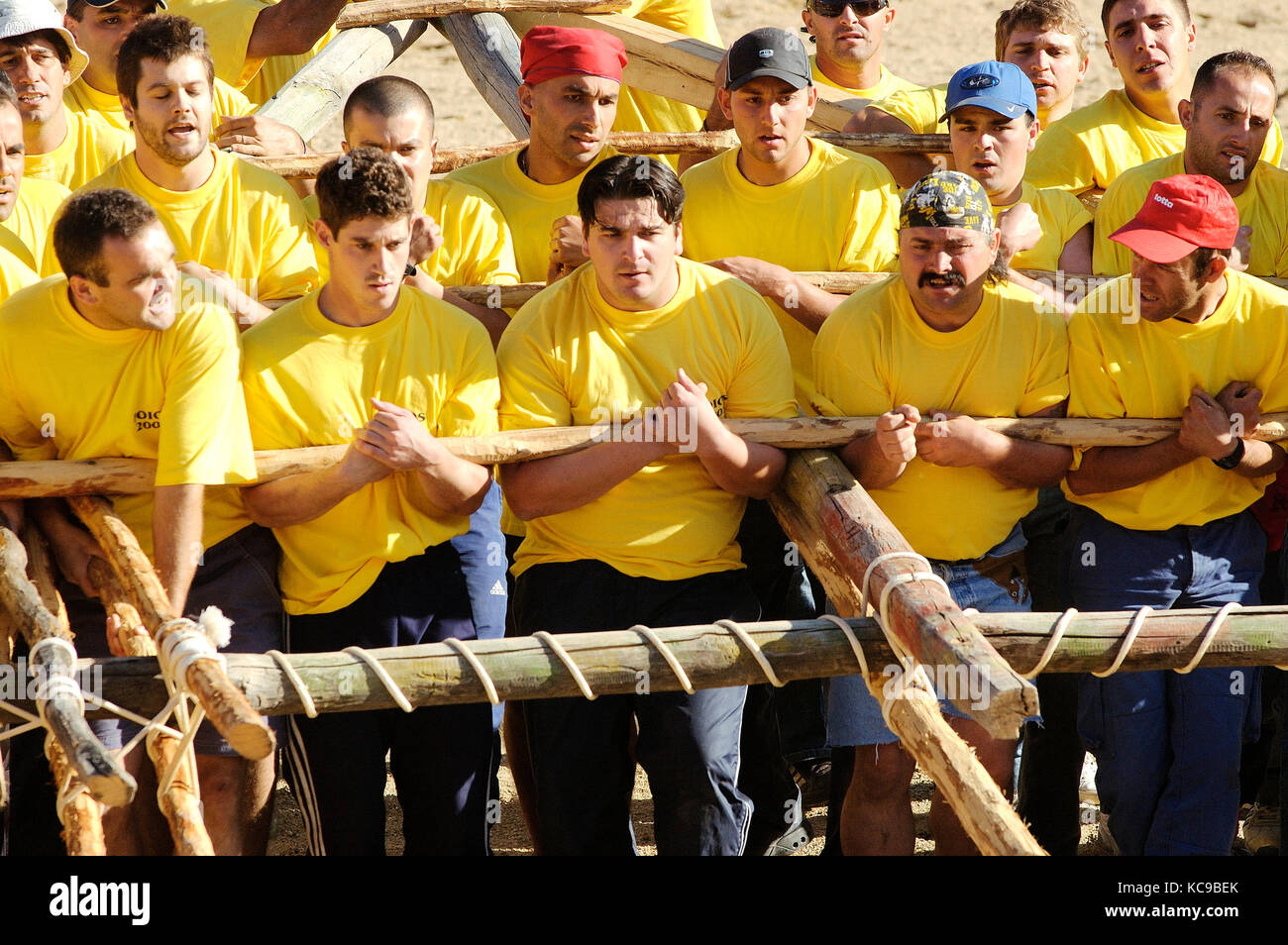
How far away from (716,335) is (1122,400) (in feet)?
4.34

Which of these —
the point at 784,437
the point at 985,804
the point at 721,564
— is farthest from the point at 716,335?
the point at 985,804

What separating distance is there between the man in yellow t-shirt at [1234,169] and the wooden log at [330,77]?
12.4ft

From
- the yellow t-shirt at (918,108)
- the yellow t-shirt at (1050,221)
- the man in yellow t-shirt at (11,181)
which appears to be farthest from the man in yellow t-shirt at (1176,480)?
the man in yellow t-shirt at (11,181)

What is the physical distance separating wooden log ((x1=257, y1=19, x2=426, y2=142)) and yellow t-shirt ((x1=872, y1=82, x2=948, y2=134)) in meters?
2.55

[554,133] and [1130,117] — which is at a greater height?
[1130,117]

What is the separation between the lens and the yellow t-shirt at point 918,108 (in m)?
7.29

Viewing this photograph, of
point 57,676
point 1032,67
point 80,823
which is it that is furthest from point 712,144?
point 80,823

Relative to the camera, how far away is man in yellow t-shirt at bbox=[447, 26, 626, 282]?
608 cm

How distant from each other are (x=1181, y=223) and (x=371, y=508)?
2658 mm

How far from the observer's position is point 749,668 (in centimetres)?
443

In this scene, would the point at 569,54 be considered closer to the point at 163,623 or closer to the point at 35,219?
the point at 35,219

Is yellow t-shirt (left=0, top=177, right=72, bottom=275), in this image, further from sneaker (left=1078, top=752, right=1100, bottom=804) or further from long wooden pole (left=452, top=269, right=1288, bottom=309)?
sneaker (left=1078, top=752, right=1100, bottom=804)

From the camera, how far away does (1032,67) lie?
23.3 ft

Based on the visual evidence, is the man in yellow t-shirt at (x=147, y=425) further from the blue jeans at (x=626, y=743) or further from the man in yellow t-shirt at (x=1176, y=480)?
the man in yellow t-shirt at (x=1176, y=480)
